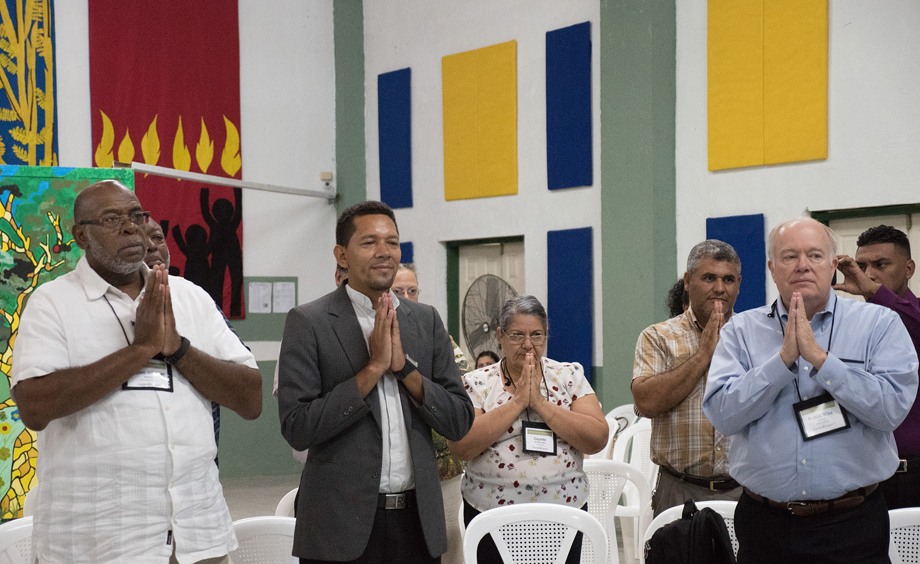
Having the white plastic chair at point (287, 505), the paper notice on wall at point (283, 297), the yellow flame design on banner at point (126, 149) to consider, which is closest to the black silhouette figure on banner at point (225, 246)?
the paper notice on wall at point (283, 297)

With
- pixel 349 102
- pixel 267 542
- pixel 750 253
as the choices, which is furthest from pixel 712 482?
pixel 349 102

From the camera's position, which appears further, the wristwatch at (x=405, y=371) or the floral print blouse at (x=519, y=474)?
the floral print blouse at (x=519, y=474)

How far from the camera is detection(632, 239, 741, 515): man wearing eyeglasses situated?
2.99 meters

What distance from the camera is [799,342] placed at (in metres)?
2.22

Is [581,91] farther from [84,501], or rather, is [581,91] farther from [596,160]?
[84,501]

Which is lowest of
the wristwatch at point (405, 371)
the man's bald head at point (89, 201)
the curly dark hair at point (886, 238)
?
the wristwatch at point (405, 371)

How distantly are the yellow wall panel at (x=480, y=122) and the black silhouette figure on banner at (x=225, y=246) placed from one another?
7.09 feet

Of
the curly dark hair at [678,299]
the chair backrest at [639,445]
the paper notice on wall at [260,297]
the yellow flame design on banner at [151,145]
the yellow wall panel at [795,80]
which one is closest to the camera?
the curly dark hair at [678,299]

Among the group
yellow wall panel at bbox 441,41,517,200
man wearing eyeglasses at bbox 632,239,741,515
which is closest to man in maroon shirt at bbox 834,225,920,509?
man wearing eyeglasses at bbox 632,239,741,515

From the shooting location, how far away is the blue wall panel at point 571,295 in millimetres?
A: 6762

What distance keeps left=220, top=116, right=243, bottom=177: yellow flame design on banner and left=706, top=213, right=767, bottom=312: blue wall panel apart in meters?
4.79

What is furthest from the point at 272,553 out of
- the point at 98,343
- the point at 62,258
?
the point at 62,258

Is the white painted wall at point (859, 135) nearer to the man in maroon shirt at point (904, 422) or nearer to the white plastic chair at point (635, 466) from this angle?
the white plastic chair at point (635, 466)

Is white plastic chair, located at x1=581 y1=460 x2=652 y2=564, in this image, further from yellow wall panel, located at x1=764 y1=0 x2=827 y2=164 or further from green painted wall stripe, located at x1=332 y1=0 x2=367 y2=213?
green painted wall stripe, located at x1=332 y1=0 x2=367 y2=213
